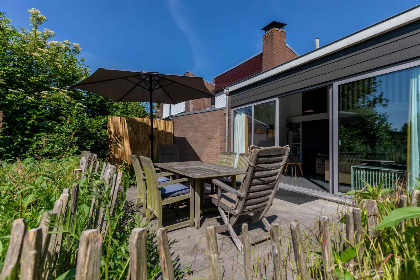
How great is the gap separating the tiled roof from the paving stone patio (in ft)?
31.4

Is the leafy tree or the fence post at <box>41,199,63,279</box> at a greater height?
the leafy tree

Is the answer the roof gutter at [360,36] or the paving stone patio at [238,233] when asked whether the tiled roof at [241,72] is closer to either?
the roof gutter at [360,36]

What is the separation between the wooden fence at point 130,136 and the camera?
21.0 ft

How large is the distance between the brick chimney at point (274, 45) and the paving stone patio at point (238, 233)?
800 cm

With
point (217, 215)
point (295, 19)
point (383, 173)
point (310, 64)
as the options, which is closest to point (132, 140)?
Answer: point (217, 215)

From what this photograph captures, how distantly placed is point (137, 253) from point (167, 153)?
208 inches

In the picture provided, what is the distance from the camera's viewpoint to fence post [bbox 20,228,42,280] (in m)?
0.69

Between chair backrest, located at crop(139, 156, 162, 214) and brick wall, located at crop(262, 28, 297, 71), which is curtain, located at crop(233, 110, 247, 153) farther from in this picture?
chair backrest, located at crop(139, 156, 162, 214)

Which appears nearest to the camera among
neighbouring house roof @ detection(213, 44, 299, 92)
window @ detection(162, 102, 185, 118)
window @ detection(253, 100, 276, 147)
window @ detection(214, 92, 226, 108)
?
window @ detection(253, 100, 276, 147)

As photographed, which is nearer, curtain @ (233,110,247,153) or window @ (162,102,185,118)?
curtain @ (233,110,247,153)

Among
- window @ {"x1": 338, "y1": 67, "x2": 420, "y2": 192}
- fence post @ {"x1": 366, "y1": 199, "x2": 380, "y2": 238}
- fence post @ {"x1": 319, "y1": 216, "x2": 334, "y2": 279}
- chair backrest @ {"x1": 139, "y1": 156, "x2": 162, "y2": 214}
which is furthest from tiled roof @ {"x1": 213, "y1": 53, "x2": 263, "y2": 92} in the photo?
fence post @ {"x1": 319, "y1": 216, "x2": 334, "y2": 279}

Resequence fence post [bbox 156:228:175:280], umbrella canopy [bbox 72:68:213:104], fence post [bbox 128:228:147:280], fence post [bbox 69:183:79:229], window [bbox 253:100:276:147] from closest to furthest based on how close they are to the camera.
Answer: fence post [bbox 128:228:147:280]
fence post [bbox 156:228:175:280]
fence post [bbox 69:183:79:229]
umbrella canopy [bbox 72:68:213:104]
window [bbox 253:100:276:147]

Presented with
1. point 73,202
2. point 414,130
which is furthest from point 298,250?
point 414,130

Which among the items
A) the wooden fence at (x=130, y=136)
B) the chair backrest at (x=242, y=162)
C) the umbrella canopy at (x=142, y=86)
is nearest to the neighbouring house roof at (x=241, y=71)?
the wooden fence at (x=130, y=136)
